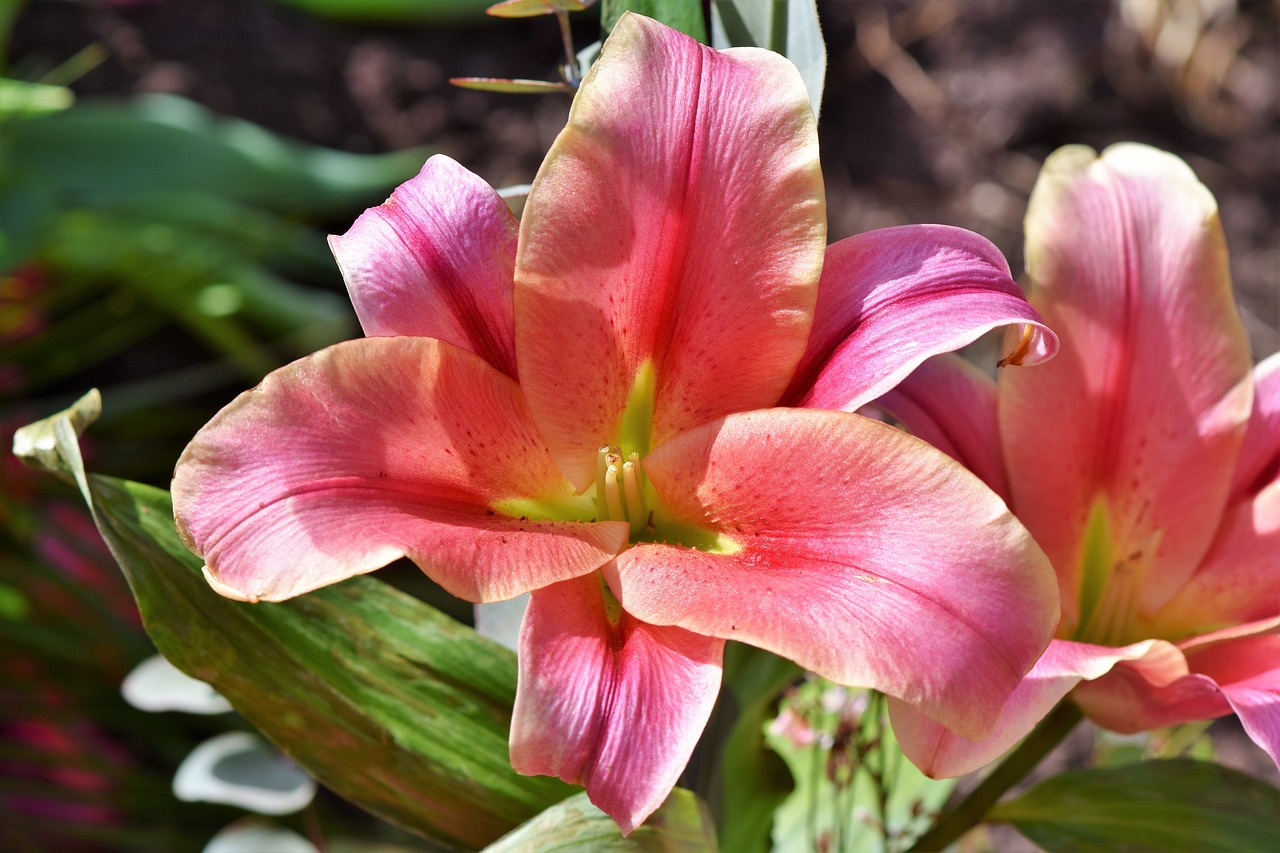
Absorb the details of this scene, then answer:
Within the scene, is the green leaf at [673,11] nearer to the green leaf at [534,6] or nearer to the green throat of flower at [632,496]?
the green leaf at [534,6]

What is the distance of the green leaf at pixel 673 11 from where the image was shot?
41 cm

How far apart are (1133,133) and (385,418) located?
1624 mm

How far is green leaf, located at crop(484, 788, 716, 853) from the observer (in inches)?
14.1

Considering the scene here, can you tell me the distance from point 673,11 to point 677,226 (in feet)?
0.36

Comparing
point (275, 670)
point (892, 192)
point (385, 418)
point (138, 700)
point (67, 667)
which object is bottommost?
point (67, 667)

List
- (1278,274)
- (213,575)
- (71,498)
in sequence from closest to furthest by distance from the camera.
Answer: (213,575), (71,498), (1278,274)

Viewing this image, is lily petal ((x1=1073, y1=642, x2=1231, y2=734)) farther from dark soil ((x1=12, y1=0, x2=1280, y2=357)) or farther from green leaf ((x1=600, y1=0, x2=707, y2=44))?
dark soil ((x1=12, y1=0, x2=1280, y2=357))

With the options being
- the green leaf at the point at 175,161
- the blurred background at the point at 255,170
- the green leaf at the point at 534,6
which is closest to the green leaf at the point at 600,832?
the green leaf at the point at 534,6

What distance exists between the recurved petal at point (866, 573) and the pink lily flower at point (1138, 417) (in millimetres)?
79

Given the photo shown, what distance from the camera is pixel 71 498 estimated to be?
121cm

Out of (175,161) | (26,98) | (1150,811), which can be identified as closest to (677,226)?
(1150,811)

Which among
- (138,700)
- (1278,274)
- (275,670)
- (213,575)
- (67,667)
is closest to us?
(213,575)

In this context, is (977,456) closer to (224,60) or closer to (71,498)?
(71,498)

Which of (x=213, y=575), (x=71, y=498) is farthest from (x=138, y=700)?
(x=71, y=498)
